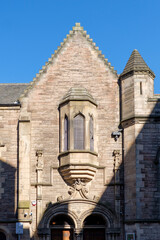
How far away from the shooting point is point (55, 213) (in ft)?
80.7

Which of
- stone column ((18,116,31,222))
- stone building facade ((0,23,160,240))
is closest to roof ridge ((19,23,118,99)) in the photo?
stone building facade ((0,23,160,240))

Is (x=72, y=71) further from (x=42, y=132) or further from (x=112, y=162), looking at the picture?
(x=112, y=162)

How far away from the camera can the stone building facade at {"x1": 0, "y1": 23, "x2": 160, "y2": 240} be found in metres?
24.3

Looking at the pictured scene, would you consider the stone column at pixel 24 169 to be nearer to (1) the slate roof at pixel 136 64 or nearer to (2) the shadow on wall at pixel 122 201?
(2) the shadow on wall at pixel 122 201

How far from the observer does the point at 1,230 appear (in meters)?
24.5

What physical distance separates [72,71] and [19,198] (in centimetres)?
745

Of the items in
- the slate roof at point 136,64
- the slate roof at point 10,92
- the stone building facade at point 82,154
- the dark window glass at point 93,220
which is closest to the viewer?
the stone building facade at point 82,154

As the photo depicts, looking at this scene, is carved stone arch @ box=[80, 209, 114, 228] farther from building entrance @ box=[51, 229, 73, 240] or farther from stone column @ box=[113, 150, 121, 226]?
building entrance @ box=[51, 229, 73, 240]

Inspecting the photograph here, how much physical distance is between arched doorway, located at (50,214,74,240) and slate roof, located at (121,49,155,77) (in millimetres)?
8239

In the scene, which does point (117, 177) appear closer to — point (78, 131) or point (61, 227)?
point (78, 131)

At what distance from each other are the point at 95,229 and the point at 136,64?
8.86m

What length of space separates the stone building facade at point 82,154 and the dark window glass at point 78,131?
52mm

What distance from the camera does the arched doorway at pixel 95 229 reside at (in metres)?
24.9

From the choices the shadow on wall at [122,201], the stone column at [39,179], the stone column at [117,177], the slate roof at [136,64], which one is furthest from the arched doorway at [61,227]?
Answer: the slate roof at [136,64]
